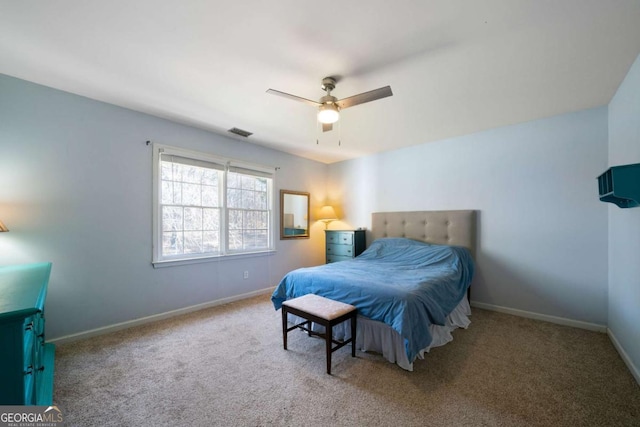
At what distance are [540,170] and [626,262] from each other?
137 centimetres

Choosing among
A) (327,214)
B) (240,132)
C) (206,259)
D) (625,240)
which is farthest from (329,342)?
(327,214)

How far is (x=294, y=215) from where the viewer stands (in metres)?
5.05

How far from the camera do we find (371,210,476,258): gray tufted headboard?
3727mm

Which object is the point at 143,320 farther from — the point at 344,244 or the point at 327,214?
the point at 327,214

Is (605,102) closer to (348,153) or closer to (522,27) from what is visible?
(522,27)

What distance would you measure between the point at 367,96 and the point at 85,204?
3108 mm

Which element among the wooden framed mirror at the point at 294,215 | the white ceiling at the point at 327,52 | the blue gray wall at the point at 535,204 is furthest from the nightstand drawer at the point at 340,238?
the white ceiling at the point at 327,52

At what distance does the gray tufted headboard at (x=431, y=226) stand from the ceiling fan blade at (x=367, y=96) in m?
2.47

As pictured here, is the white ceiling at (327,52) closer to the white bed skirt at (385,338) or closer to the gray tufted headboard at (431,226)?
the gray tufted headboard at (431,226)

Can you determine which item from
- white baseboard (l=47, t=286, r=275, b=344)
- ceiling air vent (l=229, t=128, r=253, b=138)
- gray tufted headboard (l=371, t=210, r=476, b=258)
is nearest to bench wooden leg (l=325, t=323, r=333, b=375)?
white baseboard (l=47, t=286, r=275, b=344)

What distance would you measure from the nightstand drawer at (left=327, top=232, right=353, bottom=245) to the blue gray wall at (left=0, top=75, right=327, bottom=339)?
2.32m

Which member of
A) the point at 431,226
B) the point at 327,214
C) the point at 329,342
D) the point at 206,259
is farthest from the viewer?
the point at 327,214

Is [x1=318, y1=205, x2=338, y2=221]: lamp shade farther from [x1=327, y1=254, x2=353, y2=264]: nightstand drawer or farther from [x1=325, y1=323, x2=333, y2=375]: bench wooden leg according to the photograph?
[x1=325, y1=323, x2=333, y2=375]: bench wooden leg

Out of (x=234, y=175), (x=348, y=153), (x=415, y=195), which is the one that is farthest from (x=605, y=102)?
(x=234, y=175)
